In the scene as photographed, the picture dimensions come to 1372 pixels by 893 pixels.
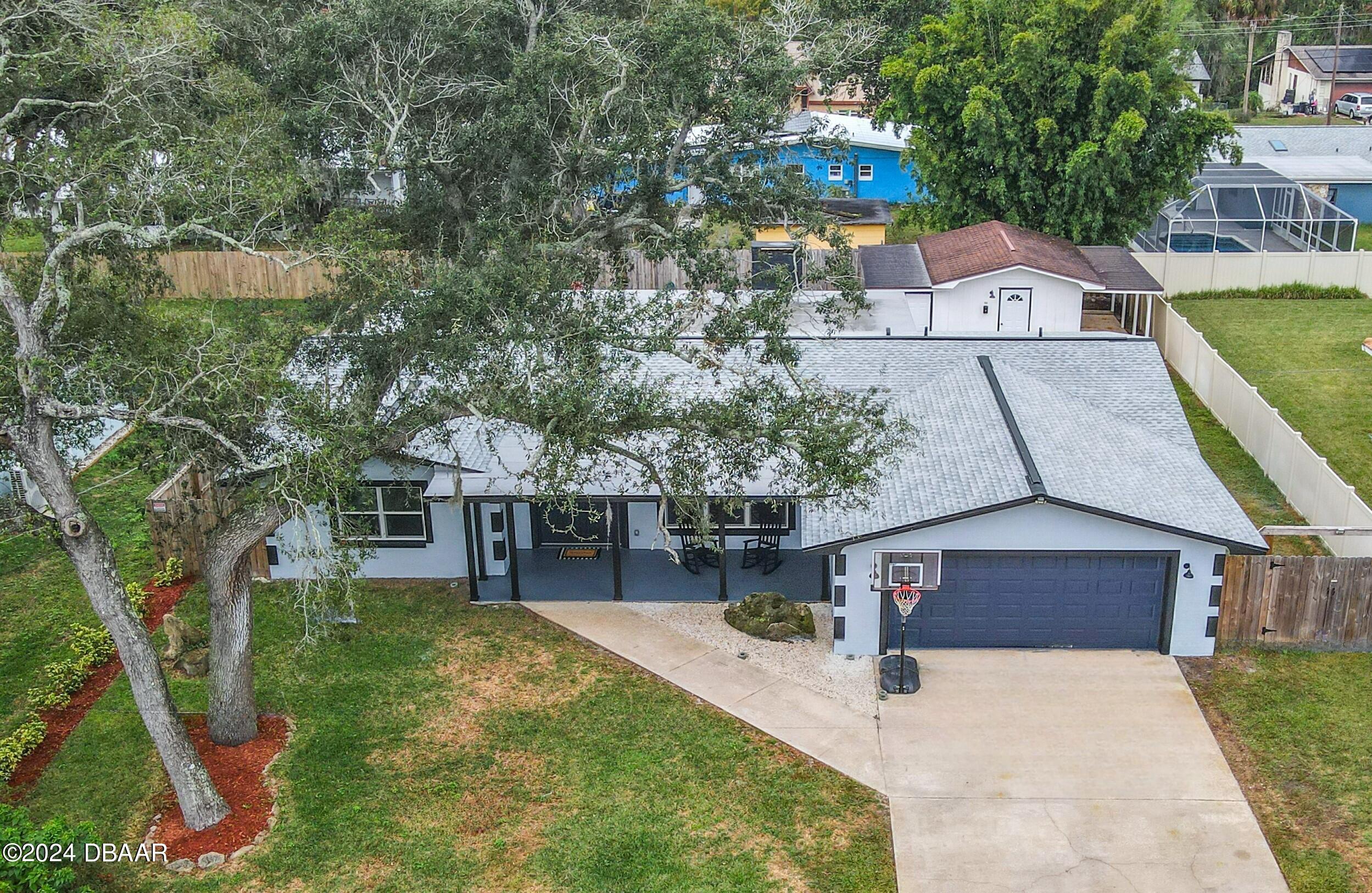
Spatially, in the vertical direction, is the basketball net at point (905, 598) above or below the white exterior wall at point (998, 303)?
below

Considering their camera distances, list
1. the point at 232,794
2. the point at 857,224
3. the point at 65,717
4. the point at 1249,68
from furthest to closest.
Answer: the point at 1249,68 < the point at 857,224 < the point at 65,717 < the point at 232,794

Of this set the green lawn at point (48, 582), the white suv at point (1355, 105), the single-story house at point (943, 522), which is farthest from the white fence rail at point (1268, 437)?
the white suv at point (1355, 105)

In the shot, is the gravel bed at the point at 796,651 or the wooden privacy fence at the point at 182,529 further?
the wooden privacy fence at the point at 182,529

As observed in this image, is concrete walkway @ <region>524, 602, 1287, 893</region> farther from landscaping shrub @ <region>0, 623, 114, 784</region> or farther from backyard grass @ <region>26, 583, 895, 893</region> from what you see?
landscaping shrub @ <region>0, 623, 114, 784</region>

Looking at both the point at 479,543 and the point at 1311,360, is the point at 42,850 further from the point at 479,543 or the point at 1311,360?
the point at 1311,360

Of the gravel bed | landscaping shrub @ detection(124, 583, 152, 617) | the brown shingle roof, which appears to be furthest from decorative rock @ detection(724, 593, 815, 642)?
the brown shingle roof

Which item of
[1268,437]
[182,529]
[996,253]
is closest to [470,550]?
[182,529]

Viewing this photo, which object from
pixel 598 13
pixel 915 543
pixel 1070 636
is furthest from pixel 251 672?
pixel 598 13

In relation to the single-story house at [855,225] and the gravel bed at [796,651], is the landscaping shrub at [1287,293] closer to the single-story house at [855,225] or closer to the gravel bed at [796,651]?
the single-story house at [855,225]
